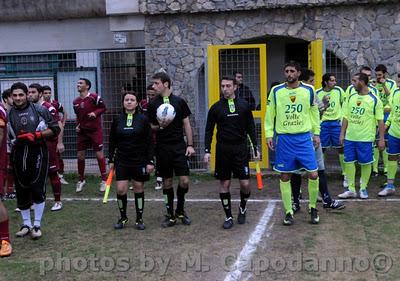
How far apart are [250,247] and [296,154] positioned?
1452 mm

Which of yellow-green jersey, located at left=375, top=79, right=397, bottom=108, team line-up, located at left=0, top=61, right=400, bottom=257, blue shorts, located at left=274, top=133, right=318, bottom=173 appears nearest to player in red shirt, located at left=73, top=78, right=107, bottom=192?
team line-up, located at left=0, top=61, right=400, bottom=257

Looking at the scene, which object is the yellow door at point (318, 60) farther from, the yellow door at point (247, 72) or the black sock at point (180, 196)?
the black sock at point (180, 196)

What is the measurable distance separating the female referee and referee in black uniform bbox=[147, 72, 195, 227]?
5.6 inches

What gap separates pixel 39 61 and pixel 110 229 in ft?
25.9

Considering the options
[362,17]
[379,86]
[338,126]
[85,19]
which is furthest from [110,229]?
[85,19]

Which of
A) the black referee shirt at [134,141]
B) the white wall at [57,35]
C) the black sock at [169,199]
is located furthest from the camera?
the white wall at [57,35]

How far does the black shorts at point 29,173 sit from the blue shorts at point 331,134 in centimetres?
495

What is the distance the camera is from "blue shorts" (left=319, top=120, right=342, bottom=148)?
9727 mm

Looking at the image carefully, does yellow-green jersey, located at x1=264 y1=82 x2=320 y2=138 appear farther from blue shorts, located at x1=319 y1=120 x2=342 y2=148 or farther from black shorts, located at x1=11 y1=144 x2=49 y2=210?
black shorts, located at x1=11 y1=144 x2=49 y2=210

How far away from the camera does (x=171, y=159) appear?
23.5 feet

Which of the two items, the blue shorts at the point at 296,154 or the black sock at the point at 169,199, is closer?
the blue shorts at the point at 296,154

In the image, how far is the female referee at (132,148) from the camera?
7.11 metres

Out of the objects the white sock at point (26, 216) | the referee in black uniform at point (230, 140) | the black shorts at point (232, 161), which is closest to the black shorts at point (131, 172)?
the referee in black uniform at point (230, 140)

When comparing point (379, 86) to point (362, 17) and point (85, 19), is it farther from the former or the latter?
point (85, 19)
